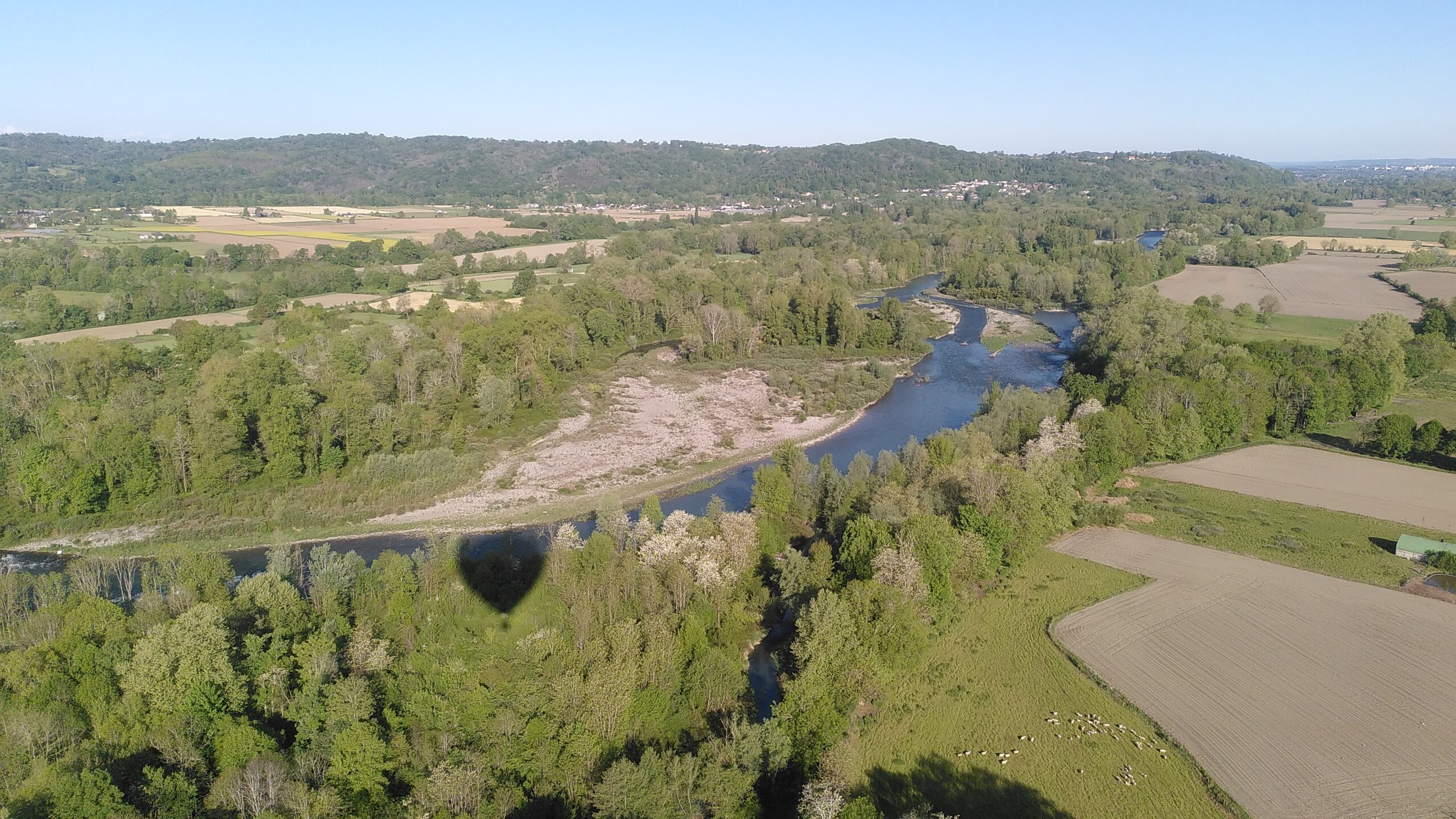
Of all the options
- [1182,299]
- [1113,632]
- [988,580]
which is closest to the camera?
[1113,632]

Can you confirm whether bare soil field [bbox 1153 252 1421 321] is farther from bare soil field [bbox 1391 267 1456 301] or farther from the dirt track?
the dirt track

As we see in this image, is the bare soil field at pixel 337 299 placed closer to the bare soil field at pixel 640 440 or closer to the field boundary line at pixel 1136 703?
the bare soil field at pixel 640 440

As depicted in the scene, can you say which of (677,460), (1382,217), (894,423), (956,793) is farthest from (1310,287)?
(1382,217)

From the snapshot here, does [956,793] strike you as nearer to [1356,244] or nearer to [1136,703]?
[1136,703]

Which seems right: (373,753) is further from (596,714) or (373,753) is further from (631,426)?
(631,426)

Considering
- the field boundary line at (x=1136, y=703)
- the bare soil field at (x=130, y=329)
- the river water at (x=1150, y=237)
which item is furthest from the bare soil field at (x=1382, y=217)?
the bare soil field at (x=130, y=329)

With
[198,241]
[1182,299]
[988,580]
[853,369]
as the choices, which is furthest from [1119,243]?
[198,241]
